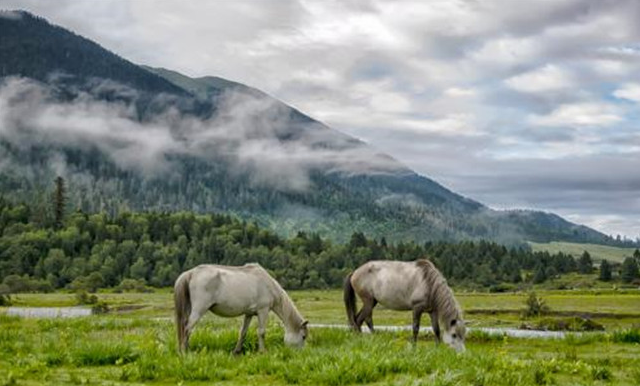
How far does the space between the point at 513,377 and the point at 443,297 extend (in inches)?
397

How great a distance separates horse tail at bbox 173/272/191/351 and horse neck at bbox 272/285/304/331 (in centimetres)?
306

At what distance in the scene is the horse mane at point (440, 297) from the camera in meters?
23.7

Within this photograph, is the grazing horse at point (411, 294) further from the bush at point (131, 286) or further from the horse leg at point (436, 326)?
the bush at point (131, 286)

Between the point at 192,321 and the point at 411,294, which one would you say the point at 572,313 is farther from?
the point at 192,321

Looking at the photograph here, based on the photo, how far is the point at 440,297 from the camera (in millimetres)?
24188

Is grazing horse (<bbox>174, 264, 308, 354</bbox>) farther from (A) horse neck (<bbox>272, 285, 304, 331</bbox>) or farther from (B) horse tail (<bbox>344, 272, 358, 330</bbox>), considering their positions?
(B) horse tail (<bbox>344, 272, 358, 330</bbox>)

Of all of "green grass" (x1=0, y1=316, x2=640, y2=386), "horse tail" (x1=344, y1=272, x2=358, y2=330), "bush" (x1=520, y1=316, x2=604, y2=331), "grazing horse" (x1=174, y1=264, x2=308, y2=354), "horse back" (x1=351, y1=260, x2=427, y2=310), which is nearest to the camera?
"green grass" (x1=0, y1=316, x2=640, y2=386)

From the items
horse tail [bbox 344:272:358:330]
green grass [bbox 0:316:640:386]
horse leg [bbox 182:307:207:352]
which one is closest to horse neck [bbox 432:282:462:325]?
horse tail [bbox 344:272:358:330]

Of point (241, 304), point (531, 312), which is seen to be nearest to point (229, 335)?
point (241, 304)

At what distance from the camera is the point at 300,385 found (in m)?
13.9

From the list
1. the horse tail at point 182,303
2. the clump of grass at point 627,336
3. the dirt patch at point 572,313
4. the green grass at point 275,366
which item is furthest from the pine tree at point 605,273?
the horse tail at point 182,303

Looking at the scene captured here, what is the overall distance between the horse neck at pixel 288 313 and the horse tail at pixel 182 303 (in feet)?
10.0

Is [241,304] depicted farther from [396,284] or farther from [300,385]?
[396,284]

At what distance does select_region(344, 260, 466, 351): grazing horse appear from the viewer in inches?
930
